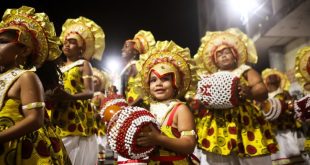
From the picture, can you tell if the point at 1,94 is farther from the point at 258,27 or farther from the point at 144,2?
the point at 144,2

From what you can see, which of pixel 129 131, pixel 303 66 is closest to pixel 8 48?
pixel 129 131

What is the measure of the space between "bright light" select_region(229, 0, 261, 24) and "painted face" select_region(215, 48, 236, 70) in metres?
9.90

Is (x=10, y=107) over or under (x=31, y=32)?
under

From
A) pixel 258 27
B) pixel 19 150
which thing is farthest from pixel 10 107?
pixel 258 27

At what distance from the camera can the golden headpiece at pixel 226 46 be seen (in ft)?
15.1

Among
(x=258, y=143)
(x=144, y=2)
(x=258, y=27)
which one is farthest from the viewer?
(x=144, y=2)

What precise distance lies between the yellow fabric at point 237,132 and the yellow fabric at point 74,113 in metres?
1.32

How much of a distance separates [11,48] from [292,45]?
12969 millimetres

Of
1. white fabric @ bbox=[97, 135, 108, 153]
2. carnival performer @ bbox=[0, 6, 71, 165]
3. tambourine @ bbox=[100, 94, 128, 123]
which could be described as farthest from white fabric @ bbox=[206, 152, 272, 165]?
white fabric @ bbox=[97, 135, 108, 153]

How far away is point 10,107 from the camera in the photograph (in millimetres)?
2547

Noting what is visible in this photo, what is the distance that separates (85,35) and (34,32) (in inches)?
74.1

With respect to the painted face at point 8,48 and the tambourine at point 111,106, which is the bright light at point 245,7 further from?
the painted face at point 8,48

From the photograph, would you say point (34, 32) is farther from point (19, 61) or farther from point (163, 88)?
point (163, 88)

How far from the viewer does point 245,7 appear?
15.0 meters
